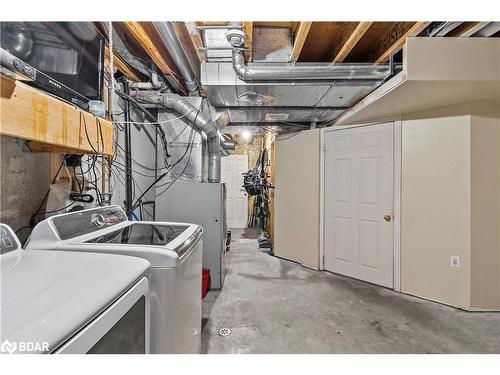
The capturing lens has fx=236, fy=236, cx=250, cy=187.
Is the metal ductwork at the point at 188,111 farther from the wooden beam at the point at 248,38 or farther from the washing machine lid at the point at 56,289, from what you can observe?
the washing machine lid at the point at 56,289

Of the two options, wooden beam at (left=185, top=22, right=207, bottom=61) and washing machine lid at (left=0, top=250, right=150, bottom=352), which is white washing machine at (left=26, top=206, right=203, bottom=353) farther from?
wooden beam at (left=185, top=22, right=207, bottom=61)

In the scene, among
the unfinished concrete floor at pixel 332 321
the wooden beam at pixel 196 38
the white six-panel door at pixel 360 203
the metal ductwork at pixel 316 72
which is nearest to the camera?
the wooden beam at pixel 196 38

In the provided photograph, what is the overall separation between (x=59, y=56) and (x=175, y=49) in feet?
2.78

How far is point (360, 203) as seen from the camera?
325cm

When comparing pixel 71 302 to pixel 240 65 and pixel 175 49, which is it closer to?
pixel 175 49

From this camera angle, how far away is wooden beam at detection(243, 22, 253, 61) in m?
1.81

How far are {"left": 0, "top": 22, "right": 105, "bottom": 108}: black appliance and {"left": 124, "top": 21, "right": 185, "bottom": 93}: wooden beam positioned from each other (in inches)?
9.7

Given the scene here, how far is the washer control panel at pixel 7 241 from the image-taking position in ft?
3.31

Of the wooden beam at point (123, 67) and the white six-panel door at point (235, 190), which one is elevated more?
the wooden beam at point (123, 67)

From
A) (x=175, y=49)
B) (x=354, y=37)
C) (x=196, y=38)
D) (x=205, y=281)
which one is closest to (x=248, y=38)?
(x=196, y=38)

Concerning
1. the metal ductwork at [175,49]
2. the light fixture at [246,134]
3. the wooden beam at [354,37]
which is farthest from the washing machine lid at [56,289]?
the light fixture at [246,134]

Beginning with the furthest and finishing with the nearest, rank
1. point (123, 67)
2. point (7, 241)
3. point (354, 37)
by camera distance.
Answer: point (123, 67), point (354, 37), point (7, 241)

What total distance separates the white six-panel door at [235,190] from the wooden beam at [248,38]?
15.3ft
